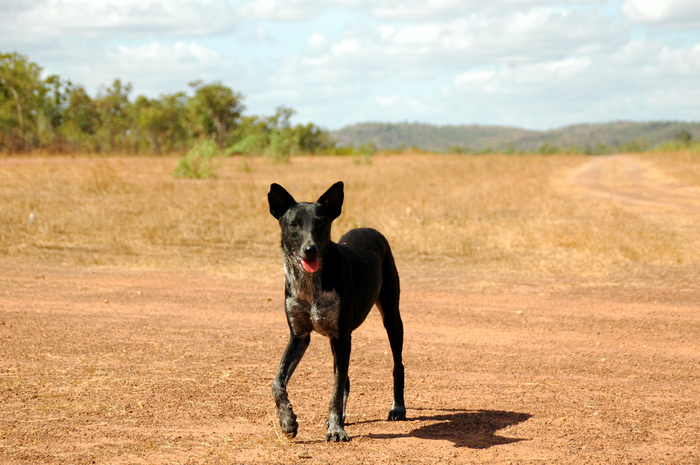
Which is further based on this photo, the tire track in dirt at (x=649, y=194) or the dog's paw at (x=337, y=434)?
the tire track in dirt at (x=649, y=194)

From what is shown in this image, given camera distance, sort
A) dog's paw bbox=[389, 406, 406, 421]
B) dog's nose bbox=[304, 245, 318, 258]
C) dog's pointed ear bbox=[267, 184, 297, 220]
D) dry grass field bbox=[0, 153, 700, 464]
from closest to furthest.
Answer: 1. dog's nose bbox=[304, 245, 318, 258]
2. dog's pointed ear bbox=[267, 184, 297, 220]
3. dry grass field bbox=[0, 153, 700, 464]
4. dog's paw bbox=[389, 406, 406, 421]

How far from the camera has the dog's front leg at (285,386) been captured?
4.21m

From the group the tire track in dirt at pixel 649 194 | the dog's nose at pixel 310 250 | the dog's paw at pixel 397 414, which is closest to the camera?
the dog's nose at pixel 310 250

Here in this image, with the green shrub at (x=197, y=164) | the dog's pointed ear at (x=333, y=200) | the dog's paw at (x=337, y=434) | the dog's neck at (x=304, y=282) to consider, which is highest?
the green shrub at (x=197, y=164)

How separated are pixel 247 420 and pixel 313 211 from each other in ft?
5.39

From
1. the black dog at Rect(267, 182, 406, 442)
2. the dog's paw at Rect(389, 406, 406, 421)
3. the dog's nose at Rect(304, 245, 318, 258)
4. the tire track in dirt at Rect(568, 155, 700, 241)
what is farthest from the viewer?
the tire track in dirt at Rect(568, 155, 700, 241)

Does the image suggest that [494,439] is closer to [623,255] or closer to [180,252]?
[623,255]

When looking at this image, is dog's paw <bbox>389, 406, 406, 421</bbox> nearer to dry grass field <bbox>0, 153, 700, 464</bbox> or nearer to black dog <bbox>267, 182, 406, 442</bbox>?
dry grass field <bbox>0, 153, 700, 464</bbox>

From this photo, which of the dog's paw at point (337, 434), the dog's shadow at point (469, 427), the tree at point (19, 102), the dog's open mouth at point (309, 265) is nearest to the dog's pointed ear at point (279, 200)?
the dog's open mouth at point (309, 265)

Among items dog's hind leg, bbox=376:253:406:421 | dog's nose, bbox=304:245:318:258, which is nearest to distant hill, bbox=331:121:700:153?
dog's hind leg, bbox=376:253:406:421

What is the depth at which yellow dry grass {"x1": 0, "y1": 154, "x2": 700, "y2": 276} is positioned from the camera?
11.7 m

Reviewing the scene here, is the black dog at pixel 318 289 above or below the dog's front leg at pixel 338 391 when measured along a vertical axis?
above

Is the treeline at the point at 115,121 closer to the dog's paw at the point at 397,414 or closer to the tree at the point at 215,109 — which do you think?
the tree at the point at 215,109

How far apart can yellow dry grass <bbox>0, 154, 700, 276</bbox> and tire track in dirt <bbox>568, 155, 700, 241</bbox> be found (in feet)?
2.51
